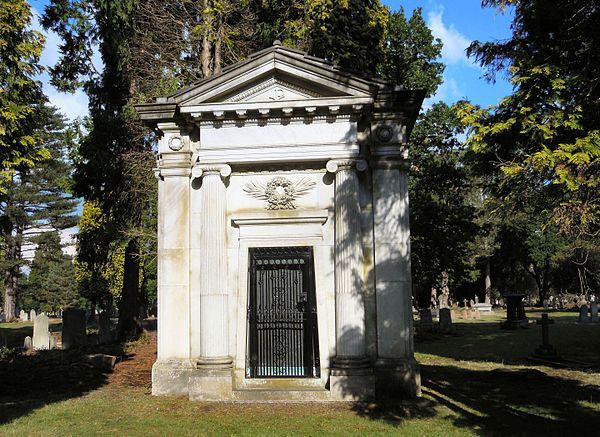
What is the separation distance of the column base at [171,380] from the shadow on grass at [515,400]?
438 cm

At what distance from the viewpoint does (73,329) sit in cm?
A: 1892

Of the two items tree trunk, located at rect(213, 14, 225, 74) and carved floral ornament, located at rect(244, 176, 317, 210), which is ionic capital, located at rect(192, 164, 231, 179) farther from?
tree trunk, located at rect(213, 14, 225, 74)

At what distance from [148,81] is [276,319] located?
11889mm

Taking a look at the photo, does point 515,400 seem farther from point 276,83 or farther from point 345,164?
point 276,83

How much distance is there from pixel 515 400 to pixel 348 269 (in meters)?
3.55

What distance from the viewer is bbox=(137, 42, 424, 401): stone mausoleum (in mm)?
9547

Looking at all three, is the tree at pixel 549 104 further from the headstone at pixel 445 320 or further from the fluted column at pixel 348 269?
the headstone at pixel 445 320

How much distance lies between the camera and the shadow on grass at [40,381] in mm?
9344

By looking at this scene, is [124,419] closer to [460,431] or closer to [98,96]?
[460,431]

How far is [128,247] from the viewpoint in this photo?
19.5 metres

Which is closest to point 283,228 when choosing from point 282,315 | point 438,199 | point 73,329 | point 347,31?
point 282,315

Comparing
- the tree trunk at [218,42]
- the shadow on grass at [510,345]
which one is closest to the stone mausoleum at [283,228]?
the shadow on grass at [510,345]

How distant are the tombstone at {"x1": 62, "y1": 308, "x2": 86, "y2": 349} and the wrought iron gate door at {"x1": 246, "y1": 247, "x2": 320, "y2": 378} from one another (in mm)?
11635

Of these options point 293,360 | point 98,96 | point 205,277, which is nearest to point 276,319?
point 293,360
